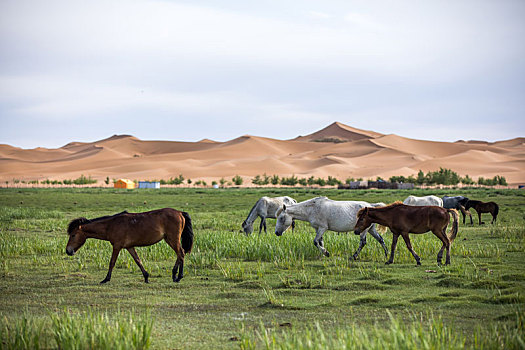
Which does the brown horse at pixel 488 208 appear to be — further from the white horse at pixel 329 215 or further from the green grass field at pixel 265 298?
the white horse at pixel 329 215

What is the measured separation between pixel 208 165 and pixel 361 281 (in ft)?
417

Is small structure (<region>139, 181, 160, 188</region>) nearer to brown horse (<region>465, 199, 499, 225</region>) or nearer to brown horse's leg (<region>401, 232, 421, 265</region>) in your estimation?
Result: brown horse (<region>465, 199, 499, 225</region>)

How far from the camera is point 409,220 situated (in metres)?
12.1

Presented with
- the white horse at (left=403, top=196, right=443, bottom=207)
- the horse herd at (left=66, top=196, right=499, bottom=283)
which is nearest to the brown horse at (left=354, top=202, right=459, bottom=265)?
the horse herd at (left=66, top=196, right=499, bottom=283)

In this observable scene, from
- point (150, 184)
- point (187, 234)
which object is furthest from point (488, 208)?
point (150, 184)

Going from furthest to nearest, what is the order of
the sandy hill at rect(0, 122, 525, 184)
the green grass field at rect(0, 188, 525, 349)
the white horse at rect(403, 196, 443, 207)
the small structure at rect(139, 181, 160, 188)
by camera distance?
the sandy hill at rect(0, 122, 525, 184) → the small structure at rect(139, 181, 160, 188) → the white horse at rect(403, 196, 443, 207) → the green grass field at rect(0, 188, 525, 349)

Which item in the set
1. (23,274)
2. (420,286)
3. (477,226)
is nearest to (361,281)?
(420,286)

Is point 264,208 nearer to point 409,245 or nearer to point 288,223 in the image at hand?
point 288,223

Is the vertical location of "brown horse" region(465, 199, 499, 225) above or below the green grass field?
above

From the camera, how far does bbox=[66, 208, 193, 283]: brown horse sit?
10.3 metres

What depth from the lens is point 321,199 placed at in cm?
1438

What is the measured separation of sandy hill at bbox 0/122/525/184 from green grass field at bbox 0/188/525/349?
92.8 m

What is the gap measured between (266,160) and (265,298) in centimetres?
12970

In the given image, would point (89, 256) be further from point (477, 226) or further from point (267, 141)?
point (267, 141)
